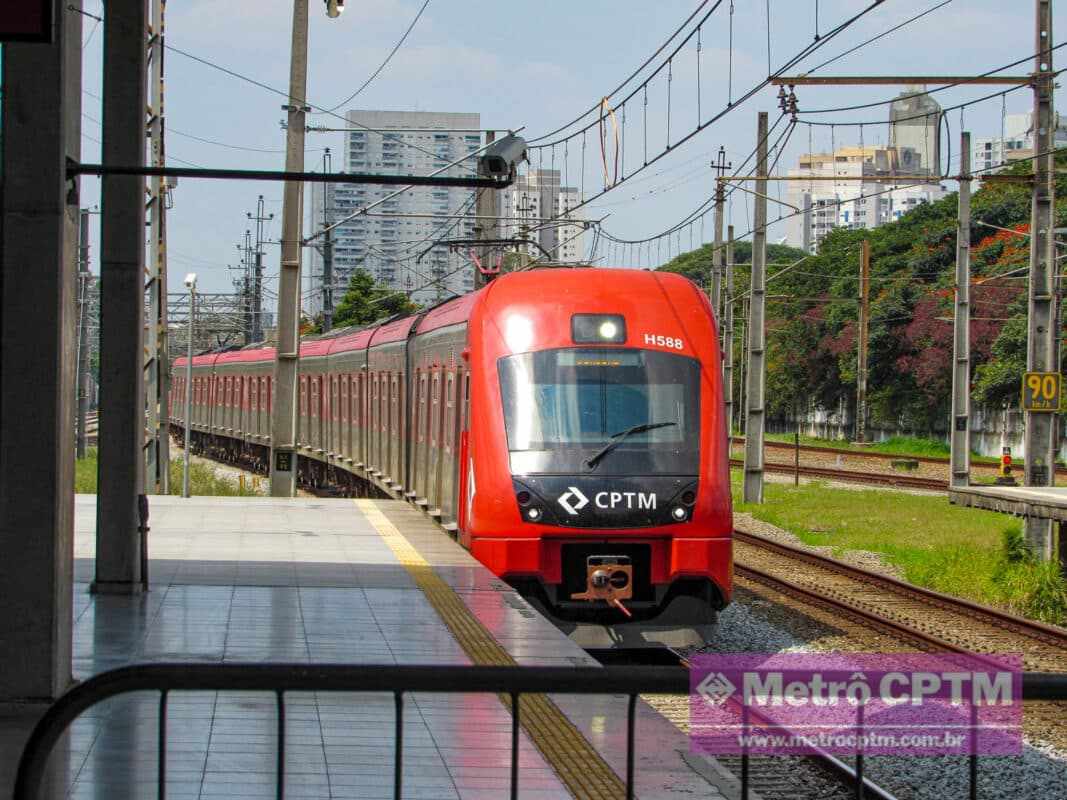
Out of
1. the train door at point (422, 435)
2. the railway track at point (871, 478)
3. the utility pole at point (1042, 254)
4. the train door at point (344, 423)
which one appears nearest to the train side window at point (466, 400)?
the train door at point (422, 435)

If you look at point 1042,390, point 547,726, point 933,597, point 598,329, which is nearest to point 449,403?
point 598,329

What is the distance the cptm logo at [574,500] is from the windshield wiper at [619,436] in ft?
0.76

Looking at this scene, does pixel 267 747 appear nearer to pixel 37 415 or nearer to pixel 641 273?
pixel 37 415

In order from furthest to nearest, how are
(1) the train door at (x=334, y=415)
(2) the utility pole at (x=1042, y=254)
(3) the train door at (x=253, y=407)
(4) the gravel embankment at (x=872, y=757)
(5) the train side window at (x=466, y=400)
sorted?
(3) the train door at (x=253, y=407)
(1) the train door at (x=334, y=415)
(2) the utility pole at (x=1042, y=254)
(5) the train side window at (x=466, y=400)
(4) the gravel embankment at (x=872, y=757)

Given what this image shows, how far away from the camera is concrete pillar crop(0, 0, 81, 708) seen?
23.9 ft

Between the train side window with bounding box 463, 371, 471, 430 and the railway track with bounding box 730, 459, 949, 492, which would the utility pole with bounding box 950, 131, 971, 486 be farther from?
the train side window with bounding box 463, 371, 471, 430

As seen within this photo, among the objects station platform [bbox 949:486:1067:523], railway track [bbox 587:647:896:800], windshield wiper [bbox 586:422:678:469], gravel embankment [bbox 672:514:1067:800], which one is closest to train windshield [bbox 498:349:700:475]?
windshield wiper [bbox 586:422:678:469]

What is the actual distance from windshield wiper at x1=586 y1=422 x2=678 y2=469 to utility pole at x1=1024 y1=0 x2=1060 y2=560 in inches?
313

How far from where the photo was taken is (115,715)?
746 cm

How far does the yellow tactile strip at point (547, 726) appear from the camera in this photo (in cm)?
664

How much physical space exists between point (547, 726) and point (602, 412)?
4.84 metres

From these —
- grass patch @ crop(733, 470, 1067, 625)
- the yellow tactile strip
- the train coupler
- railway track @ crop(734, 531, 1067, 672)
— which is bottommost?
railway track @ crop(734, 531, 1067, 672)

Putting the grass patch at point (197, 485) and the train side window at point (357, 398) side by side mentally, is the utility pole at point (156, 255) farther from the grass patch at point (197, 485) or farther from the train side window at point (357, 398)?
the grass patch at point (197, 485)

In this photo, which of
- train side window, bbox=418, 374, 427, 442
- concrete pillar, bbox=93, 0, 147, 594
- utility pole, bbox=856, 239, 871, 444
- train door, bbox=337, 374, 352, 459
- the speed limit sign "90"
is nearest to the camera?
concrete pillar, bbox=93, 0, 147, 594
